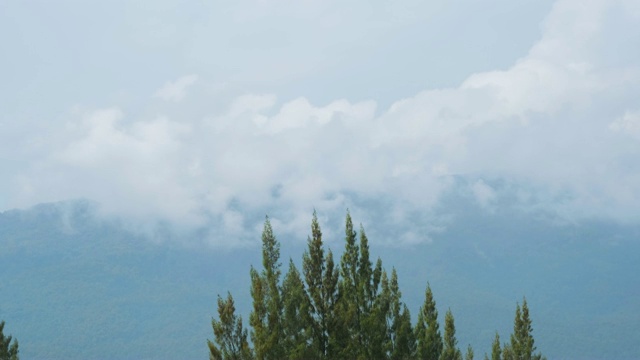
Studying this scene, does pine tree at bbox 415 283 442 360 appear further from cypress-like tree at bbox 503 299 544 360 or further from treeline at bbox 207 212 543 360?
cypress-like tree at bbox 503 299 544 360

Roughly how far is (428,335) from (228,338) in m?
16.6

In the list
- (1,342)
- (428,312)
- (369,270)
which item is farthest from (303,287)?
(1,342)

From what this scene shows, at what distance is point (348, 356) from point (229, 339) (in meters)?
5.46

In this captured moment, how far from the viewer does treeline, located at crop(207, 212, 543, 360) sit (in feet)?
116

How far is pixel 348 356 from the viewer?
36562 millimetres

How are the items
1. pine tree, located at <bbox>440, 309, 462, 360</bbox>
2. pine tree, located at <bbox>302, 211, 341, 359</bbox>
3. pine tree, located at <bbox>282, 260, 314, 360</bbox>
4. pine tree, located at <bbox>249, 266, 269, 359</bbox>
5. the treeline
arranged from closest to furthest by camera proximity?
pine tree, located at <bbox>249, 266, 269, 359</bbox> → the treeline → pine tree, located at <bbox>282, 260, 314, 360</bbox> → pine tree, located at <bbox>302, 211, 341, 359</bbox> → pine tree, located at <bbox>440, 309, 462, 360</bbox>

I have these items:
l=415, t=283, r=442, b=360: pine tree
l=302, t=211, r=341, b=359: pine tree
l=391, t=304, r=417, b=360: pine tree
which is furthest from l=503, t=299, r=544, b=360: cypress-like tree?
l=302, t=211, r=341, b=359: pine tree

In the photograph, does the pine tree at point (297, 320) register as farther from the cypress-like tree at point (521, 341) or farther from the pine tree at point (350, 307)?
the cypress-like tree at point (521, 341)

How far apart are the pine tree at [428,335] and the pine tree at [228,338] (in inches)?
473

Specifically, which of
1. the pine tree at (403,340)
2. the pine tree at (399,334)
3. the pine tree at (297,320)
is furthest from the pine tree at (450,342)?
the pine tree at (297,320)

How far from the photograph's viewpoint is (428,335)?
158 feet

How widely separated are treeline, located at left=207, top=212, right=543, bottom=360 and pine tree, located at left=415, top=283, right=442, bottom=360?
5.87 ft

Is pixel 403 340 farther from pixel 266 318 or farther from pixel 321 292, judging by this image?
pixel 266 318

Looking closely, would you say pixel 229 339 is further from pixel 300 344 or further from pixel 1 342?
pixel 1 342
